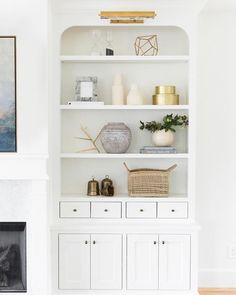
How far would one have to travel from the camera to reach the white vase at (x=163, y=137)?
11.6 feet

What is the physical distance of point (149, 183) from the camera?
3.52 m

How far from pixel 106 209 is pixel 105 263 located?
437 mm

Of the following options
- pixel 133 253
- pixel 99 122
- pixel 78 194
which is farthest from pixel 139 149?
pixel 133 253

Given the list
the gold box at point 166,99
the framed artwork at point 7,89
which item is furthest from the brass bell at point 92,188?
the gold box at point 166,99

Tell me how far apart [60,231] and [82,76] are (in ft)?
4.42

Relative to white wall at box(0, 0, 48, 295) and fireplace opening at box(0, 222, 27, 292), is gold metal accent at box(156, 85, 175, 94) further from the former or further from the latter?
fireplace opening at box(0, 222, 27, 292)

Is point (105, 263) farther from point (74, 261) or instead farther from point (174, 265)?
point (174, 265)

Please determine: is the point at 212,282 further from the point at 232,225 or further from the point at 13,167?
the point at 13,167

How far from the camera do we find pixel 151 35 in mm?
3721

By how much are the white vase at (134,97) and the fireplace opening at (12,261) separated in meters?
1.40

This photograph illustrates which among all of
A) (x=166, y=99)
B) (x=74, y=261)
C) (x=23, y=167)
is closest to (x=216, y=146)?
(x=166, y=99)

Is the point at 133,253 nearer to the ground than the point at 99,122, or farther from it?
nearer to the ground

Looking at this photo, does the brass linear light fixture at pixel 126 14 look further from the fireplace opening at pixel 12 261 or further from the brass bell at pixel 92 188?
the fireplace opening at pixel 12 261

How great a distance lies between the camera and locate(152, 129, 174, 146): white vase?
3527mm
